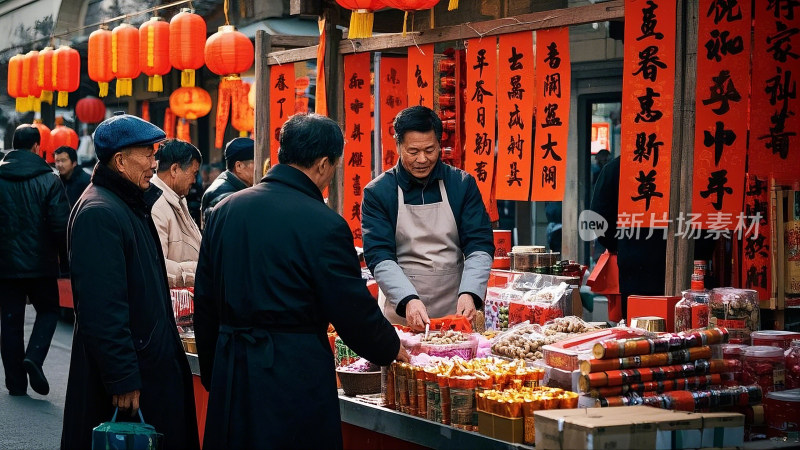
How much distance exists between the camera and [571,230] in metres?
15.4

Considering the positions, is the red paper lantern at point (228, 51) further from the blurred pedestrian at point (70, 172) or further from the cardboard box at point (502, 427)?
the cardboard box at point (502, 427)

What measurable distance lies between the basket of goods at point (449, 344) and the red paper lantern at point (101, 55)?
1008 cm

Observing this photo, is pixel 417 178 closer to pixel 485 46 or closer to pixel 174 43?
pixel 485 46

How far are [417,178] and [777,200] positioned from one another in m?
2.50

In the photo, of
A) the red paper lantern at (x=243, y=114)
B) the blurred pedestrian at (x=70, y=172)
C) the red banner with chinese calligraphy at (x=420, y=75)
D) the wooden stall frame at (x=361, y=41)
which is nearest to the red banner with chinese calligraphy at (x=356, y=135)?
the wooden stall frame at (x=361, y=41)

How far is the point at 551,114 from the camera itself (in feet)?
25.2

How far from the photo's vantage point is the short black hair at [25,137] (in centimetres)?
1091

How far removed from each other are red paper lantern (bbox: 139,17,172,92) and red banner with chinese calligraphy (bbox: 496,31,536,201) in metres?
6.30

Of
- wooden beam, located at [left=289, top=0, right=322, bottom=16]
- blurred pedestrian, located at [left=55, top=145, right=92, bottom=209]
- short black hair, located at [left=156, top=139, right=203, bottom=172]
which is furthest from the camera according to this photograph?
blurred pedestrian, located at [left=55, top=145, right=92, bottom=209]

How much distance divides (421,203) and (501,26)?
219cm

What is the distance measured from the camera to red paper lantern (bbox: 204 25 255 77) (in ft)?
39.5

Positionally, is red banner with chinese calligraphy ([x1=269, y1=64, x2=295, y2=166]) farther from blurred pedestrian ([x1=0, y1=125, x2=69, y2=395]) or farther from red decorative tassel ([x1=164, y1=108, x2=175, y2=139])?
red decorative tassel ([x1=164, y1=108, x2=175, y2=139])

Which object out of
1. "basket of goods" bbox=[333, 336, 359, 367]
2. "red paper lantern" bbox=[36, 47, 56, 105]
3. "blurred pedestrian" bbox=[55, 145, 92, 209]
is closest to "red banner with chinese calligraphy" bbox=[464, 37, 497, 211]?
"basket of goods" bbox=[333, 336, 359, 367]

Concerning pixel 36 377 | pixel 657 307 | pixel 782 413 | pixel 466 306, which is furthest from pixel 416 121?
pixel 36 377
